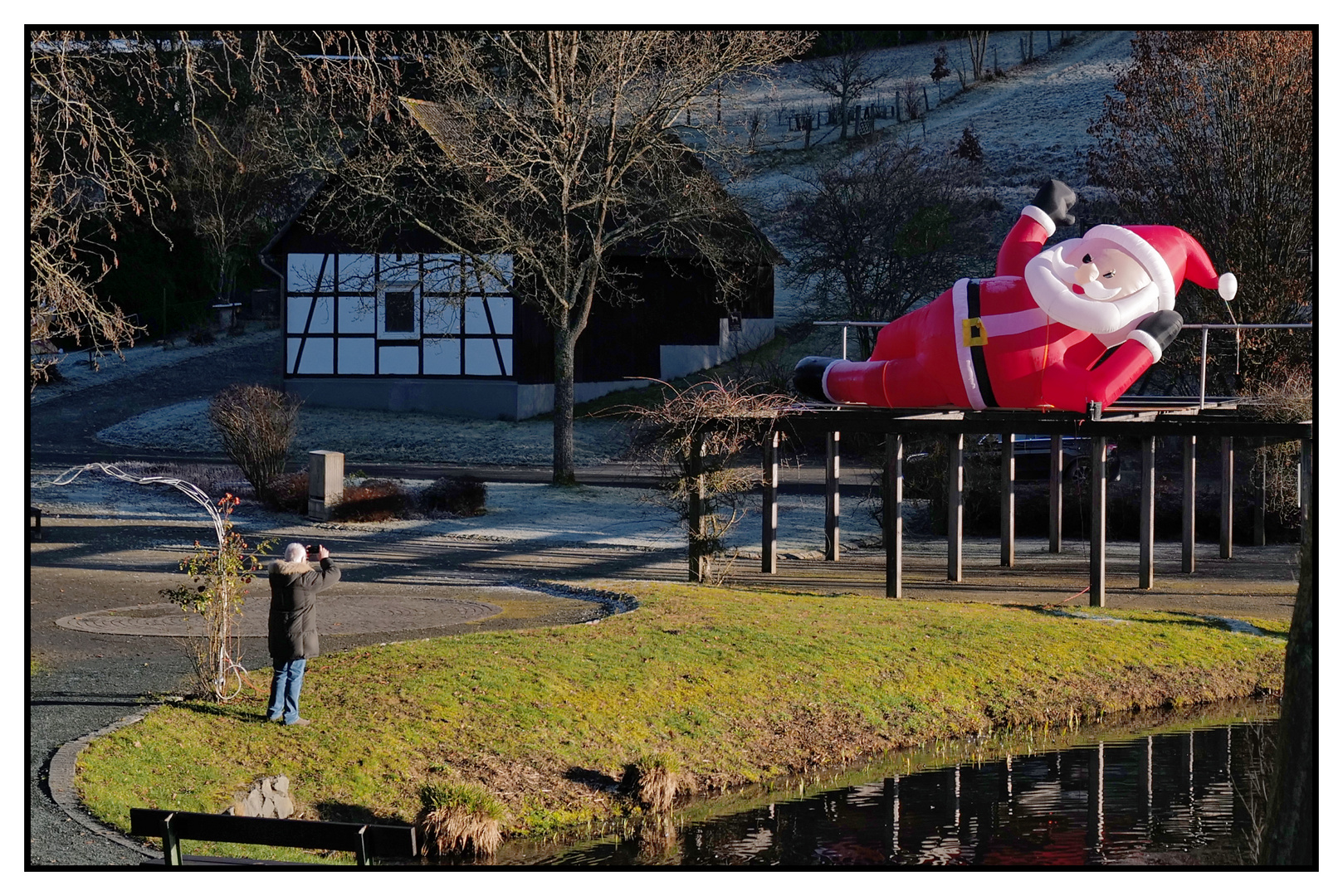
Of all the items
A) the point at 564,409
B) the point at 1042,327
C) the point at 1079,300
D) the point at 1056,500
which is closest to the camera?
the point at 1079,300

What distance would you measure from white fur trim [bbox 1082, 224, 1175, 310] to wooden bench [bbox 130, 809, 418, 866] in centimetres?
1254

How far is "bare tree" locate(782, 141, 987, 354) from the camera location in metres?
42.5

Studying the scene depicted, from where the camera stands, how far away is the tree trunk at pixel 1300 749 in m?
8.02

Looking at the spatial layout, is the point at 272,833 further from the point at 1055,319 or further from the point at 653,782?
the point at 1055,319

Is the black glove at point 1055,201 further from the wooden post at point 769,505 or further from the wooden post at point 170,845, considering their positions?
the wooden post at point 170,845

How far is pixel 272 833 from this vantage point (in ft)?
27.5

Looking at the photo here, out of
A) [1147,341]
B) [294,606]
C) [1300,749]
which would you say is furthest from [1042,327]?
[1300,749]

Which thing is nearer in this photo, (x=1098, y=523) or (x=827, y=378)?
(x=1098, y=523)

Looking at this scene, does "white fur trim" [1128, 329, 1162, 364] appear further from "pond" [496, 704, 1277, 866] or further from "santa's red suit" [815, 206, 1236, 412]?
"pond" [496, 704, 1277, 866]

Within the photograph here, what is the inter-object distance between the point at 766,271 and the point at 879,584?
27.3m

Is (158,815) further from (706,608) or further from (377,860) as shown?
(706,608)

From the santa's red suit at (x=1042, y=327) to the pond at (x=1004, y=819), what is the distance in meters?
5.85

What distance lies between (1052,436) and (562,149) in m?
12.8

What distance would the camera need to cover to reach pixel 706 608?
1752 cm
